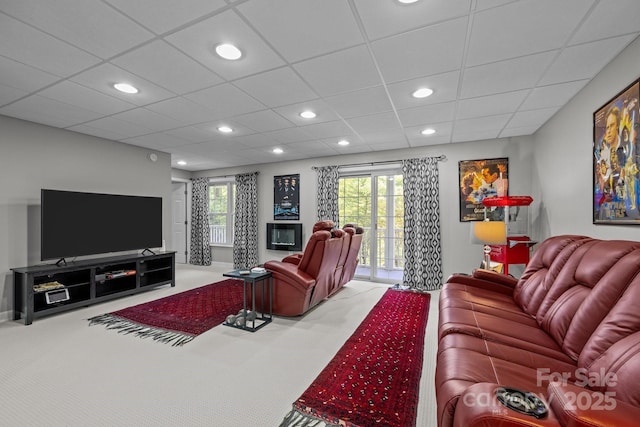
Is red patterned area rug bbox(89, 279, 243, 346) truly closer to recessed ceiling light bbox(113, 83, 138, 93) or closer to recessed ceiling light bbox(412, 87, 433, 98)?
recessed ceiling light bbox(113, 83, 138, 93)

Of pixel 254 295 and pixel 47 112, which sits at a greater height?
pixel 47 112

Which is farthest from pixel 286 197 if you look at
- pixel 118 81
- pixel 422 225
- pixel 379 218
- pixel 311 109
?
pixel 118 81

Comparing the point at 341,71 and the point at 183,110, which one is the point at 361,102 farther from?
the point at 183,110

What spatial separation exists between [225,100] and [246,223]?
12.8 ft

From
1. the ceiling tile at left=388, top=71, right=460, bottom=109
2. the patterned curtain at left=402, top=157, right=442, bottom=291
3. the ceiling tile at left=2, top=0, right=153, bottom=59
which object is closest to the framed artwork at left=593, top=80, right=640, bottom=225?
the ceiling tile at left=388, top=71, right=460, bottom=109

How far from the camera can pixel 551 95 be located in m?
2.86

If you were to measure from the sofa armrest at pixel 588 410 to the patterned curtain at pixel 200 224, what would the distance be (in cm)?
715

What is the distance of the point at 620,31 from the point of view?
185 cm

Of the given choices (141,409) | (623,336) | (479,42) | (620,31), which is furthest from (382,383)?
(620,31)

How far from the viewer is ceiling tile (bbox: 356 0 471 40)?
1599mm

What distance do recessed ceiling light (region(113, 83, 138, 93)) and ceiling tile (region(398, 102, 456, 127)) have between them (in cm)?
282

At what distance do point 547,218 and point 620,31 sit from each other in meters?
2.41

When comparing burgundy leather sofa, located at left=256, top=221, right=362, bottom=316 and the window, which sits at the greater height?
the window

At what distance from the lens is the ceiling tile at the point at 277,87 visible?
244cm
